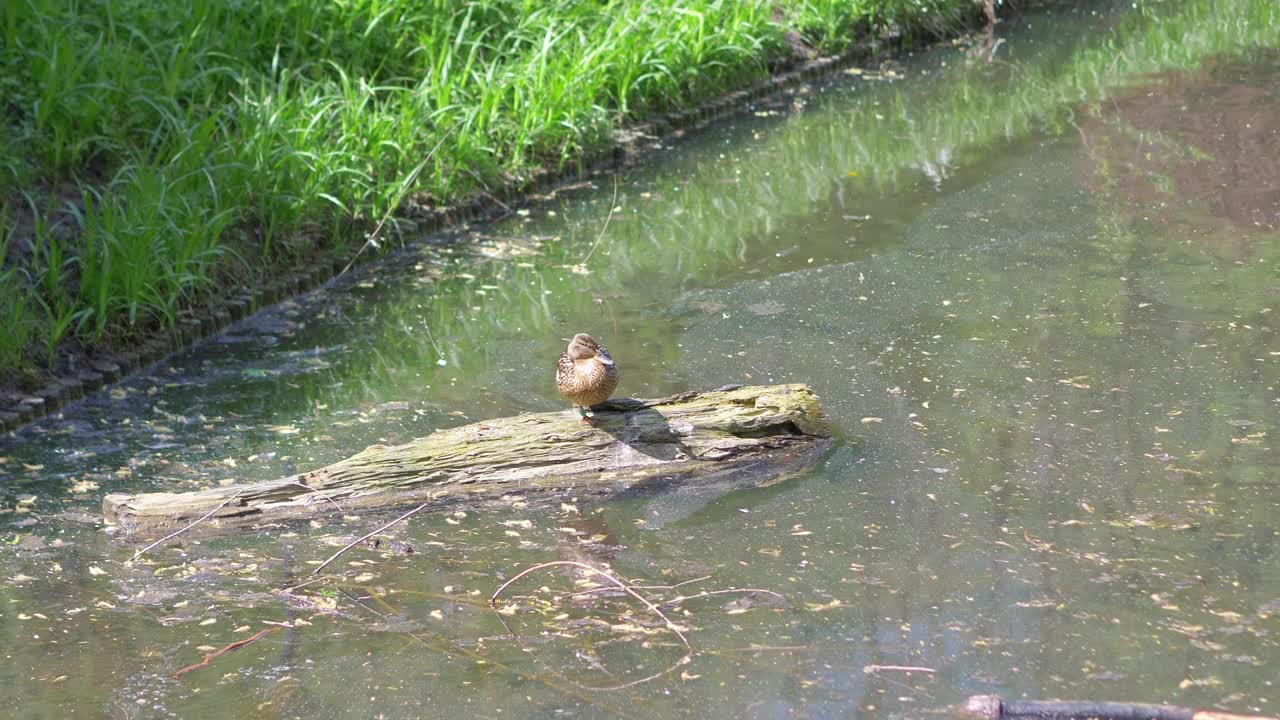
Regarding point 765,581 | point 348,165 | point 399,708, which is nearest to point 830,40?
point 348,165

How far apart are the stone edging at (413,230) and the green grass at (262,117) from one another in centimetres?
10

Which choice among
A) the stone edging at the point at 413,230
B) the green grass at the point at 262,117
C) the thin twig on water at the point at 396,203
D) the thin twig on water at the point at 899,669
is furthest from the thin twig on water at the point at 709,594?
the thin twig on water at the point at 396,203

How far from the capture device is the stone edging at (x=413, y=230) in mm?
5793

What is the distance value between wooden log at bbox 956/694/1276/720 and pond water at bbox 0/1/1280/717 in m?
0.13

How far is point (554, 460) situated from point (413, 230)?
3.21 metres

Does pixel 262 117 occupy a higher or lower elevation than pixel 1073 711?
higher

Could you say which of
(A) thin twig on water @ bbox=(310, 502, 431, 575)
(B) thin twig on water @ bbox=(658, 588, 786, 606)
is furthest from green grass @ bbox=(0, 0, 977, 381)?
(B) thin twig on water @ bbox=(658, 588, 786, 606)

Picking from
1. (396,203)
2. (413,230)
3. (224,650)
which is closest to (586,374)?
(224,650)

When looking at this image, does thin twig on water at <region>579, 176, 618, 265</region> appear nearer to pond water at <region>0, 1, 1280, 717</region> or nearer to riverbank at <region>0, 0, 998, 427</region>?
pond water at <region>0, 1, 1280, 717</region>

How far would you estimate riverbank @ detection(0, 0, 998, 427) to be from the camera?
6.27 metres

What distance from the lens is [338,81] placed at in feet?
28.8

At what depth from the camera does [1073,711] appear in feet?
11.2

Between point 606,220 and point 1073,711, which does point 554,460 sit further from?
point 606,220

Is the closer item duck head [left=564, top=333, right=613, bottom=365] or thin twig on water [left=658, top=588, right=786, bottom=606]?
thin twig on water [left=658, top=588, right=786, bottom=606]
